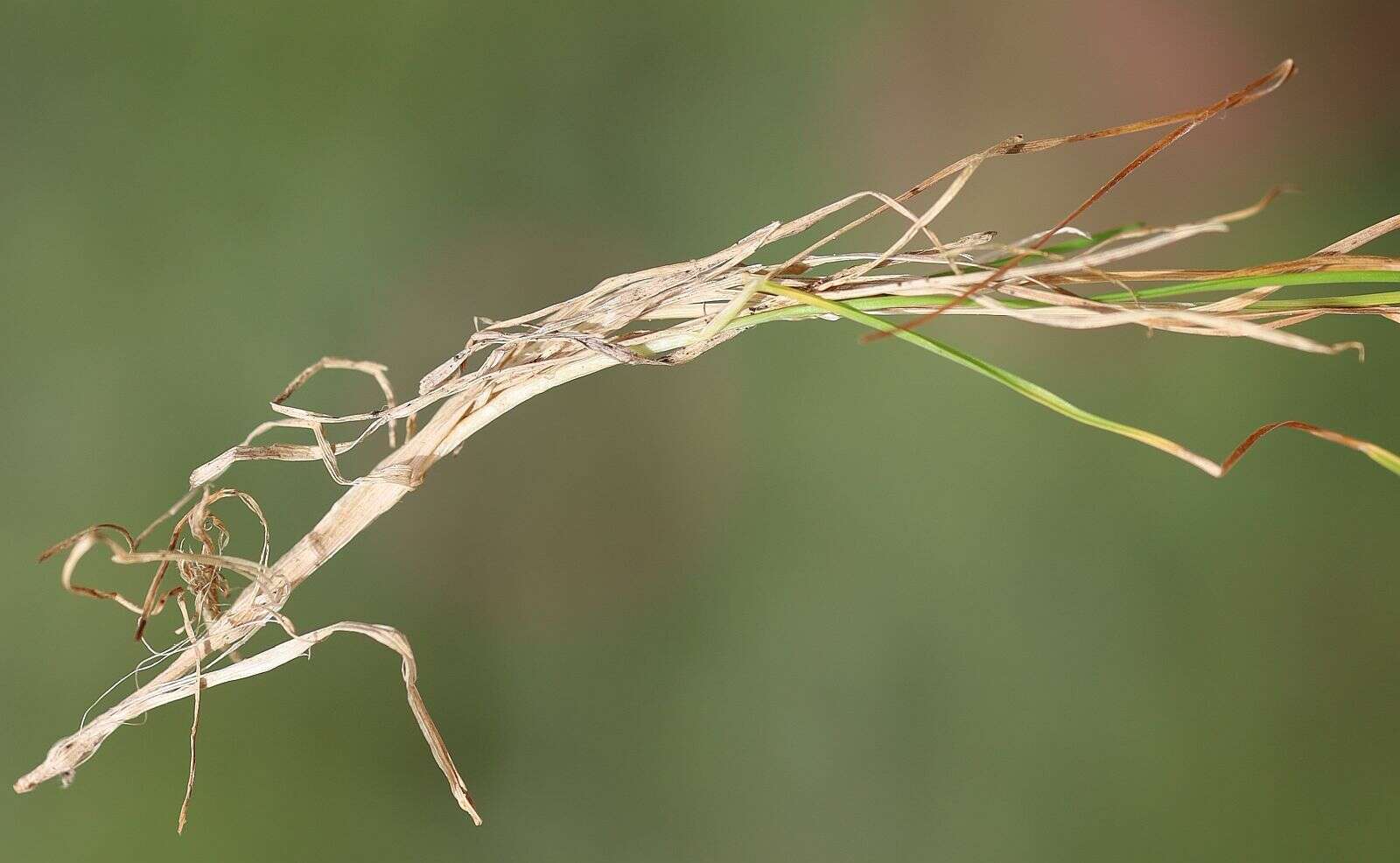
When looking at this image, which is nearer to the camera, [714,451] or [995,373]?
[995,373]

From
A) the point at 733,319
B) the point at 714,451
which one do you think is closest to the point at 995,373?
the point at 733,319

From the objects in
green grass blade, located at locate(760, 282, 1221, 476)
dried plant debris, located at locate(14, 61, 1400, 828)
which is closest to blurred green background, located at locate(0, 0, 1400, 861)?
dried plant debris, located at locate(14, 61, 1400, 828)

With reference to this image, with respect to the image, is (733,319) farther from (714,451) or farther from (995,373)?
(714,451)

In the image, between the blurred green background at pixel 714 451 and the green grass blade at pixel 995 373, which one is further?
the blurred green background at pixel 714 451

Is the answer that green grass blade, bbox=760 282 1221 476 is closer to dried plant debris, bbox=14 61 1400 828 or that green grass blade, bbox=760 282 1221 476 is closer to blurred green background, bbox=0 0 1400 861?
dried plant debris, bbox=14 61 1400 828

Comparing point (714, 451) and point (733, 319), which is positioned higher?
point (733, 319)

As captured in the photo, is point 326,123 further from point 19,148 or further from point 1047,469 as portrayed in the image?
point 1047,469

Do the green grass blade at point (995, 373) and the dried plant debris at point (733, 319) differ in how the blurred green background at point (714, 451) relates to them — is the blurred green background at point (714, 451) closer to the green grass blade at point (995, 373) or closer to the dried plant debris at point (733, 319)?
the dried plant debris at point (733, 319)

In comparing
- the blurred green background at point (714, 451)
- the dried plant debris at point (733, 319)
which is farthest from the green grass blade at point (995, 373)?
the blurred green background at point (714, 451)
